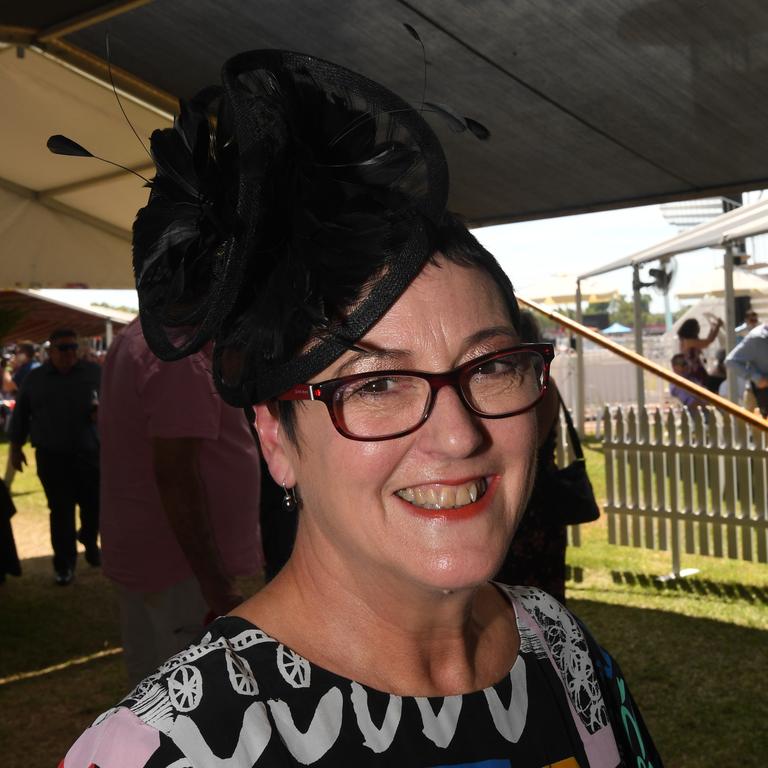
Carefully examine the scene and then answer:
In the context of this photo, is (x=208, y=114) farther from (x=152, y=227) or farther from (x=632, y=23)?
(x=632, y=23)

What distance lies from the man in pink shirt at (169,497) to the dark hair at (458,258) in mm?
1796

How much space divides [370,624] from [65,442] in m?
6.93

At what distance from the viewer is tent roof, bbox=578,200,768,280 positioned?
28.1ft

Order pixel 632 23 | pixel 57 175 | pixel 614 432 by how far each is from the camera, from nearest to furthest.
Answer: pixel 632 23 → pixel 57 175 → pixel 614 432

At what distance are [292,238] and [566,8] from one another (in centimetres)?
278

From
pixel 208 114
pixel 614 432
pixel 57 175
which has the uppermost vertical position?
pixel 57 175

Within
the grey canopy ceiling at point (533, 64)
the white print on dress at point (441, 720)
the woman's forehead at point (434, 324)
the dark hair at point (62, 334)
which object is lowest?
the white print on dress at point (441, 720)

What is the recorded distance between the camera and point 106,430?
3318 millimetres

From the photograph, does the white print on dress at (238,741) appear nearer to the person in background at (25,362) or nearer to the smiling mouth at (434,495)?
the smiling mouth at (434,495)

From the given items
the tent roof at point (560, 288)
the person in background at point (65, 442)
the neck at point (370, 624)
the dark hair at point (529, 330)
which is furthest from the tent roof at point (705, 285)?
the neck at point (370, 624)

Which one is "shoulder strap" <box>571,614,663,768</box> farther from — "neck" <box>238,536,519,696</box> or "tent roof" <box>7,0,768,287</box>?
"tent roof" <box>7,0,768,287</box>

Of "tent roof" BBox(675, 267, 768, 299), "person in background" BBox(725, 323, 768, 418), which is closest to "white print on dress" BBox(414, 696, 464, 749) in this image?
"person in background" BBox(725, 323, 768, 418)

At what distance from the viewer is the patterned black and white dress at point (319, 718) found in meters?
1.07

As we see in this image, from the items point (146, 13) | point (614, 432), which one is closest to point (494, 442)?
point (146, 13)
